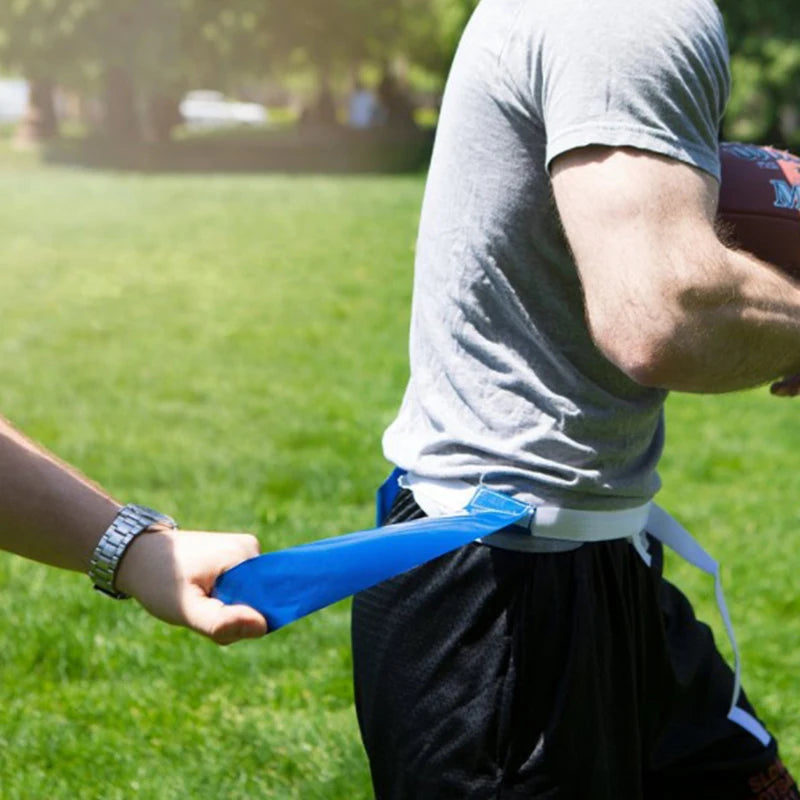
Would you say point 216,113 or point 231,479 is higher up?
point 231,479

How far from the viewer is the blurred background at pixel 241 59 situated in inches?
1083

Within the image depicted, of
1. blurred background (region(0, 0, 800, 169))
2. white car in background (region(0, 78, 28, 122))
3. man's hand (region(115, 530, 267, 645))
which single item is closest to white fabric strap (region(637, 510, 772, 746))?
man's hand (region(115, 530, 267, 645))

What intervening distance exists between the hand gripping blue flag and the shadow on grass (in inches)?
1040

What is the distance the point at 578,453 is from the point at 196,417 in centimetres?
558

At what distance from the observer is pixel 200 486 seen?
6.29 m

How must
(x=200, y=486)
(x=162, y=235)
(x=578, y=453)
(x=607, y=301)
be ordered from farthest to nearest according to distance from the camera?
1. (x=162, y=235)
2. (x=200, y=486)
3. (x=578, y=453)
4. (x=607, y=301)

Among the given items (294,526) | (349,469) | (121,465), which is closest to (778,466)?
(349,469)

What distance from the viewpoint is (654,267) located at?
1775 mm

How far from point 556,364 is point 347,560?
42 centimetres

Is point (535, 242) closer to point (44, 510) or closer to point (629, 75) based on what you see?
point (629, 75)

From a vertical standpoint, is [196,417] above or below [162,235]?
above

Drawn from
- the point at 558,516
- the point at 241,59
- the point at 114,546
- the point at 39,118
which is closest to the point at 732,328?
the point at 558,516

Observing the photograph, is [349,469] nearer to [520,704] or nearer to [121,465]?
[121,465]

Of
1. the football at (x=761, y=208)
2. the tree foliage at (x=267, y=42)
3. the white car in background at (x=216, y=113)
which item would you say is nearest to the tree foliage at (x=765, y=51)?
the tree foliage at (x=267, y=42)
